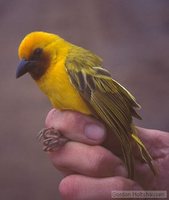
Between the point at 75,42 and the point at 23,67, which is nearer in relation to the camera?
the point at 23,67

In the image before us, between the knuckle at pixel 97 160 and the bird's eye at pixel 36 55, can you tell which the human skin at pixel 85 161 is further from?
the bird's eye at pixel 36 55

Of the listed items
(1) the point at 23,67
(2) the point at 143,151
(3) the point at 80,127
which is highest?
(1) the point at 23,67

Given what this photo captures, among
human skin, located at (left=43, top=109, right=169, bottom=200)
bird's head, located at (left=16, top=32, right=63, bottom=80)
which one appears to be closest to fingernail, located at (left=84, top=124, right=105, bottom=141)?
human skin, located at (left=43, top=109, right=169, bottom=200)

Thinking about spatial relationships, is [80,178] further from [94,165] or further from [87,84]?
[87,84]

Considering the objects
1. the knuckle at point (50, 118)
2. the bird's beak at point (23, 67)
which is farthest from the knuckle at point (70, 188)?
the bird's beak at point (23, 67)

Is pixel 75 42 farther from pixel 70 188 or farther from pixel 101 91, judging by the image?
pixel 70 188

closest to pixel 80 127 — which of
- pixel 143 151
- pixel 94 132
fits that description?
pixel 94 132
